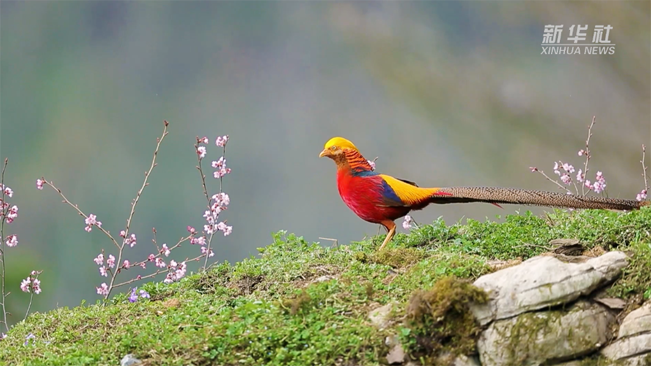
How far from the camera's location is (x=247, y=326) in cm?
393

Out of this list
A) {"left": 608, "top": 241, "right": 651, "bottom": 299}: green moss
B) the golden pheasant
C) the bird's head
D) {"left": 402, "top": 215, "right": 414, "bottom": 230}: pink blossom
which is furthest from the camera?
{"left": 402, "top": 215, "right": 414, "bottom": 230}: pink blossom

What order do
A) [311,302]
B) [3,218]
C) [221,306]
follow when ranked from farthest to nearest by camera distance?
1. [3,218]
2. [221,306]
3. [311,302]

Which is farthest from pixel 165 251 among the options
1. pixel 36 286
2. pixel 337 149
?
pixel 337 149

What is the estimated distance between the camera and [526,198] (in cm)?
511

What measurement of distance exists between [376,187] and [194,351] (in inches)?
87.1

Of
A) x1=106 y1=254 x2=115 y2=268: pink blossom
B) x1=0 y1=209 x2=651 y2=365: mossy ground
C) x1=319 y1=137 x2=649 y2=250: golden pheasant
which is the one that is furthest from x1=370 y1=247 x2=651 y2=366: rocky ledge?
x1=106 y1=254 x2=115 y2=268: pink blossom

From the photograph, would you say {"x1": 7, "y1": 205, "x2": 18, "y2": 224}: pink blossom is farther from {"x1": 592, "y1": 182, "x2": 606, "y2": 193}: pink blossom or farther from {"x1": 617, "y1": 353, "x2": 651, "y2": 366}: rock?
{"x1": 592, "y1": 182, "x2": 606, "y2": 193}: pink blossom

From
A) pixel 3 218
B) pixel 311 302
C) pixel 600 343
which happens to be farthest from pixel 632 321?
pixel 3 218

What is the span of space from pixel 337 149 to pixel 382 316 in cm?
203

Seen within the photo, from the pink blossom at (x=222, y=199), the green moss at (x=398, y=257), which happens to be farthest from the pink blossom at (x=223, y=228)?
the green moss at (x=398, y=257)

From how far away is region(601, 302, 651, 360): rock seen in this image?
137 inches

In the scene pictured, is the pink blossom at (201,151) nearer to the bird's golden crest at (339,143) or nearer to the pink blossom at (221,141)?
the pink blossom at (221,141)

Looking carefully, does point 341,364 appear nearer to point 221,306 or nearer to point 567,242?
point 221,306

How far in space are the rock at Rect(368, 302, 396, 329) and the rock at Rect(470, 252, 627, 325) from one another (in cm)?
47
